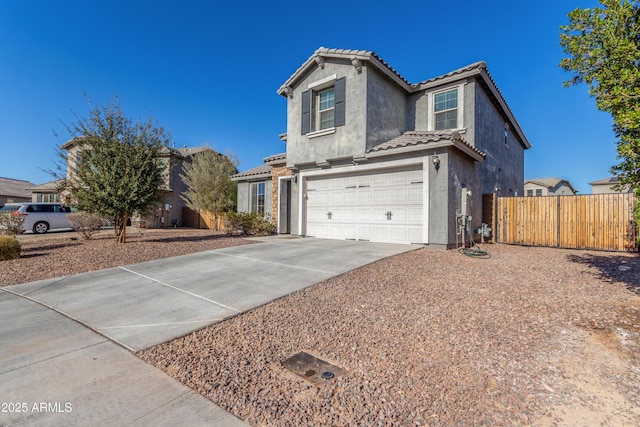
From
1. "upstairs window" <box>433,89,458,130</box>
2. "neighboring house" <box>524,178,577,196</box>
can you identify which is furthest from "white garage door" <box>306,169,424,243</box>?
"neighboring house" <box>524,178,577,196</box>

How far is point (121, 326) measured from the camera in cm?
341

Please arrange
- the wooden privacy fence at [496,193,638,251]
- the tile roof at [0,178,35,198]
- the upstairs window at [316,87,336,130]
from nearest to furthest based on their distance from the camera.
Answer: the wooden privacy fence at [496,193,638,251] → the upstairs window at [316,87,336,130] → the tile roof at [0,178,35,198]

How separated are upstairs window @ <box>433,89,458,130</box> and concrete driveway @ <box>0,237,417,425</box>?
6.55m

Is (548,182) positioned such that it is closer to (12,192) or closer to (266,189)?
(266,189)

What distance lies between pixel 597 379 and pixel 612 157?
342cm

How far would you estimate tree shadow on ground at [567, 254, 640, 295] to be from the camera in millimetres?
5383

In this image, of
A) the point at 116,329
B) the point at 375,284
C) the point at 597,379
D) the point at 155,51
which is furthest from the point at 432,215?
the point at 155,51

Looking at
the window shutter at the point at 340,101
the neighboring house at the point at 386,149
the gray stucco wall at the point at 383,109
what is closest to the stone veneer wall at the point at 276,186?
the neighboring house at the point at 386,149

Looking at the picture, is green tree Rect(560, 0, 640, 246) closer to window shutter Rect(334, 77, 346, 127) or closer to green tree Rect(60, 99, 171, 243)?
window shutter Rect(334, 77, 346, 127)

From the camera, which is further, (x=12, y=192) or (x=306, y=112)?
(x=12, y=192)

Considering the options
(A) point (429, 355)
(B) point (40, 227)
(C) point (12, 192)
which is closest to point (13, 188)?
(C) point (12, 192)

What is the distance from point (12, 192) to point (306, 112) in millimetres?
40234

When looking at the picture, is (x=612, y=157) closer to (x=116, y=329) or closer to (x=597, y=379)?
(x=597, y=379)

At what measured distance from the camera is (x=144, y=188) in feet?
30.5
